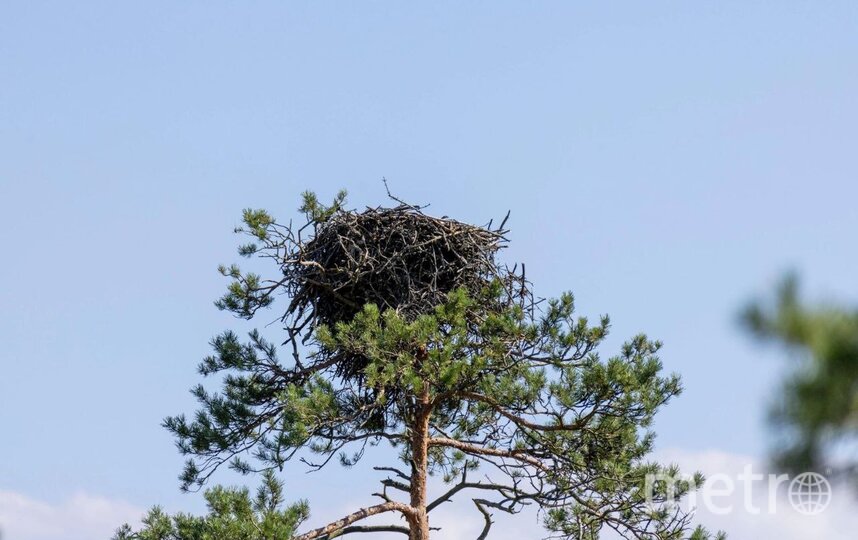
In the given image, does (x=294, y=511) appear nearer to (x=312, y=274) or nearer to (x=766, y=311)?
(x=312, y=274)

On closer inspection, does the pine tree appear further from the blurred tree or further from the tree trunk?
the blurred tree

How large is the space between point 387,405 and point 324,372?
55cm

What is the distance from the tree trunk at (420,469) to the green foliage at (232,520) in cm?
115

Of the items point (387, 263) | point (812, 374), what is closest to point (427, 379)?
point (387, 263)

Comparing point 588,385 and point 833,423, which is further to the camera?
point 588,385

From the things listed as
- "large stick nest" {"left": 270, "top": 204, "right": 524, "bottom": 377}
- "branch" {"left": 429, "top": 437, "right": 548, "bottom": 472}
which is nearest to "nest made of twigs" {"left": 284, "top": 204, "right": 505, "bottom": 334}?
"large stick nest" {"left": 270, "top": 204, "right": 524, "bottom": 377}

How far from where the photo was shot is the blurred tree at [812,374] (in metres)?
2.08

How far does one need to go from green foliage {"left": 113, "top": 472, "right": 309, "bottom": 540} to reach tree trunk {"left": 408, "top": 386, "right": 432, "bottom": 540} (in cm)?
115

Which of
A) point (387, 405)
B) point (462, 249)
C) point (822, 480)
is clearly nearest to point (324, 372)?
point (387, 405)

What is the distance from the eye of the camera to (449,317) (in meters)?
7.47

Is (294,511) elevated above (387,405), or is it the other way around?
(387,405)

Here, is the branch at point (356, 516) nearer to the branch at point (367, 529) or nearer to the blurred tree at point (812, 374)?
the branch at point (367, 529)

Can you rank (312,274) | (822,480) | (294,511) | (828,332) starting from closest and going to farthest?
(828,332)
(822,480)
(294,511)
(312,274)

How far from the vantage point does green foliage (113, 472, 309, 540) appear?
270 inches
